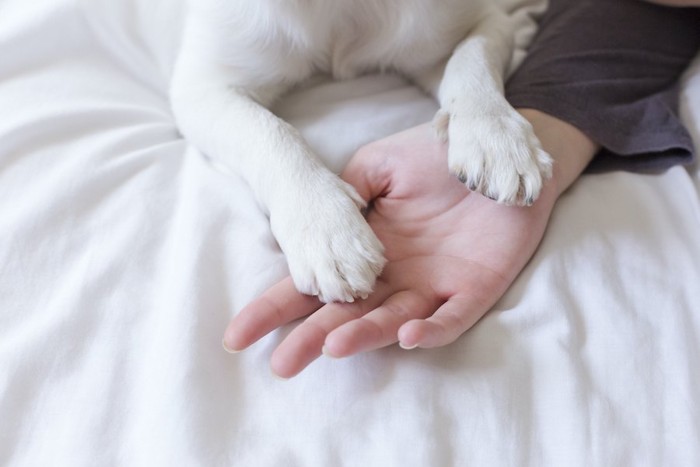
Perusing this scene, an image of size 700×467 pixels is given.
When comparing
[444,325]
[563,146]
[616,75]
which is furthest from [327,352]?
[616,75]

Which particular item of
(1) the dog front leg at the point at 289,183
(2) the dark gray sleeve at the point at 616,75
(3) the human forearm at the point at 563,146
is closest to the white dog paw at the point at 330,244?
(1) the dog front leg at the point at 289,183

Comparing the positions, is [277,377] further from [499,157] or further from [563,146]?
[563,146]

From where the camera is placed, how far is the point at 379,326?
0.85 meters

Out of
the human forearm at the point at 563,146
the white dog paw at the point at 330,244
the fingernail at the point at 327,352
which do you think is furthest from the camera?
the human forearm at the point at 563,146

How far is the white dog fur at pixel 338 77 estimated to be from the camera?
0.97m

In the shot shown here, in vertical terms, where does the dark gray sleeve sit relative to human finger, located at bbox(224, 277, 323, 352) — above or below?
below

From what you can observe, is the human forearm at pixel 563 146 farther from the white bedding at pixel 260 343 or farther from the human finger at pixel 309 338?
the human finger at pixel 309 338

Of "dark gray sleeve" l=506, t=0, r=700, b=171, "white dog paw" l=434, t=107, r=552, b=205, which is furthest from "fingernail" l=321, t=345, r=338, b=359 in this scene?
"dark gray sleeve" l=506, t=0, r=700, b=171

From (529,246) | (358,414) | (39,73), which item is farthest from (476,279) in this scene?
(39,73)

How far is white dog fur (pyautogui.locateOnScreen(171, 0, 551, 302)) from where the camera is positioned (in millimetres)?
970

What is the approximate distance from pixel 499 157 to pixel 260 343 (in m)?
0.42

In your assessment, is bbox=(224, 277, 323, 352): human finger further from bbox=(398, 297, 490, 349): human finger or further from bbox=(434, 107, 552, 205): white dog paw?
bbox=(434, 107, 552, 205): white dog paw

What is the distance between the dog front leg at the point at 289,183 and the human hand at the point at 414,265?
0.04 meters

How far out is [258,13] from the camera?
122 centimetres
